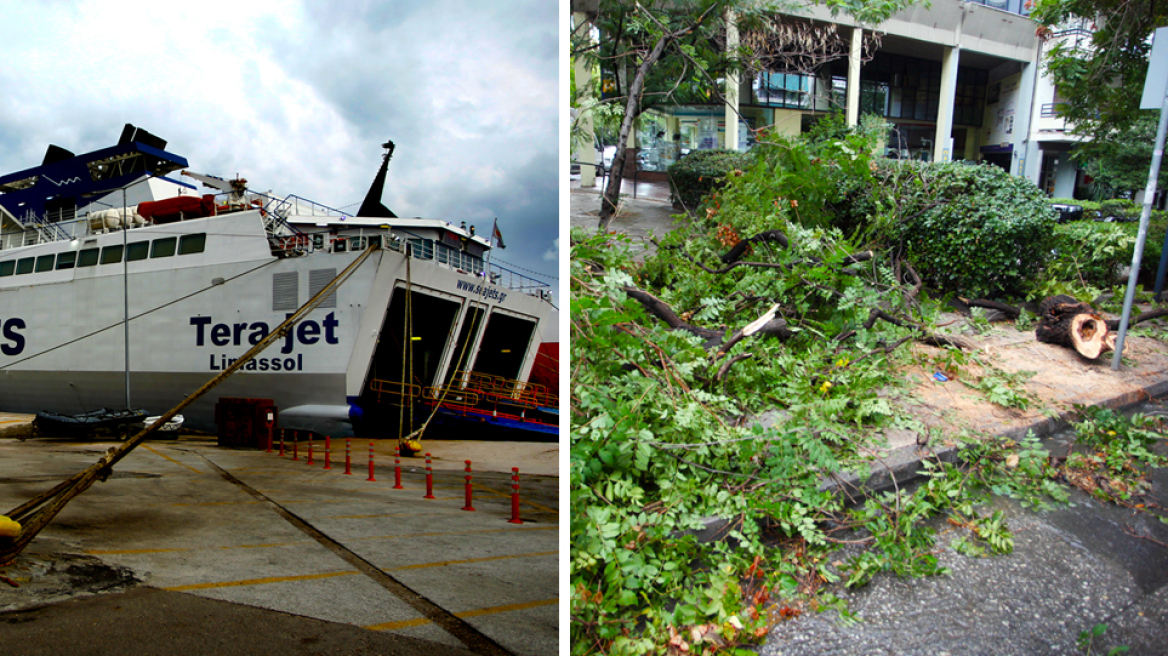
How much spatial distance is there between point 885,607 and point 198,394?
2.30 m

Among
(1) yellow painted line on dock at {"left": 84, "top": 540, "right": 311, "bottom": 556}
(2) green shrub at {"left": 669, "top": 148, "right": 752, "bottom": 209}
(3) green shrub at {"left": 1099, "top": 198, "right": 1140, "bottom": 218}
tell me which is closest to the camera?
(1) yellow painted line on dock at {"left": 84, "top": 540, "right": 311, "bottom": 556}

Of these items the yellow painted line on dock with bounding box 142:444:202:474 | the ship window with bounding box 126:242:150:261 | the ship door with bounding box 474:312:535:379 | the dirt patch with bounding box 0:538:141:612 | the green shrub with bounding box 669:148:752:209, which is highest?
the green shrub with bounding box 669:148:752:209

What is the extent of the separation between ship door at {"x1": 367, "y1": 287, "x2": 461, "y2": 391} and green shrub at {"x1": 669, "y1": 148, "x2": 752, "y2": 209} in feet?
3.49

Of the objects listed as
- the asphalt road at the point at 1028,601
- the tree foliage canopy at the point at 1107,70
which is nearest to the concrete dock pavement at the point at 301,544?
the asphalt road at the point at 1028,601

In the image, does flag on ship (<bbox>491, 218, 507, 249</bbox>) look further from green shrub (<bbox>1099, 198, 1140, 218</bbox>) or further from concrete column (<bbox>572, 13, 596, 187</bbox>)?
green shrub (<bbox>1099, 198, 1140, 218</bbox>)

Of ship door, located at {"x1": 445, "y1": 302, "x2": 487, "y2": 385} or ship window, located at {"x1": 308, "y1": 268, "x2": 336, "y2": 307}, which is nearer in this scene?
ship window, located at {"x1": 308, "y1": 268, "x2": 336, "y2": 307}

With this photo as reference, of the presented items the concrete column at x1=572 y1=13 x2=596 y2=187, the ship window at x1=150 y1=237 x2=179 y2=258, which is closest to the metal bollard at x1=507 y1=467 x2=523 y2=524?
the concrete column at x1=572 y1=13 x2=596 y2=187

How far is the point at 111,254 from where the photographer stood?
2088 mm

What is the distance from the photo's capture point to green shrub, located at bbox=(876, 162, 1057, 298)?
247 centimetres

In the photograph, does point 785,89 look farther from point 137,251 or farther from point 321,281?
point 137,251

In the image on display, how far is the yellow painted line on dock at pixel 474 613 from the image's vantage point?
1557 mm

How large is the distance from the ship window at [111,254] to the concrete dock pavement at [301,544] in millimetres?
569

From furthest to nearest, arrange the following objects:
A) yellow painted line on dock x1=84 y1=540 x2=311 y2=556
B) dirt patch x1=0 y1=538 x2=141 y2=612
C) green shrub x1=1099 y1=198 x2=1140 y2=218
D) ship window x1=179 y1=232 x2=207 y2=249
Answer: green shrub x1=1099 y1=198 x2=1140 y2=218
ship window x1=179 y1=232 x2=207 y2=249
yellow painted line on dock x1=84 y1=540 x2=311 y2=556
dirt patch x1=0 y1=538 x2=141 y2=612

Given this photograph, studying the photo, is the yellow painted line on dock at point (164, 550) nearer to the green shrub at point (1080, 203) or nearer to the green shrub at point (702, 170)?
the green shrub at point (702, 170)
